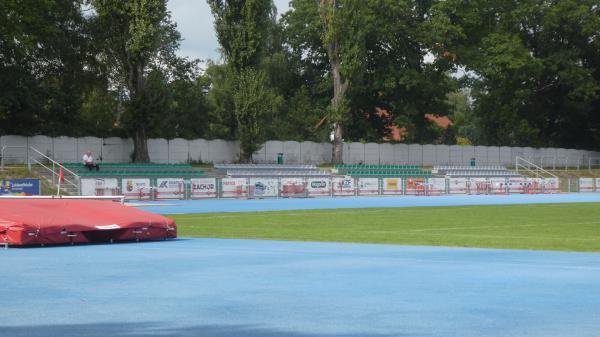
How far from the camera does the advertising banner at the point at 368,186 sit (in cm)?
5209

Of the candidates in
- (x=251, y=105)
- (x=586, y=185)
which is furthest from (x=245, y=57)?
(x=586, y=185)

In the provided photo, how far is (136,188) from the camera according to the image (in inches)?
1698

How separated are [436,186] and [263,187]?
39.1 feet

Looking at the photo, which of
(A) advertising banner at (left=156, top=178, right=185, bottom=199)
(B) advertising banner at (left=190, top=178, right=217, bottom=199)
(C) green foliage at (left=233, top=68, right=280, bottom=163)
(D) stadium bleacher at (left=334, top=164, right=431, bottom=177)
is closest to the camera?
(A) advertising banner at (left=156, top=178, right=185, bottom=199)

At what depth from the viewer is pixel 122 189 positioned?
139ft

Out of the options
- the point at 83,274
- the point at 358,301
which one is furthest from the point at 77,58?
the point at 358,301

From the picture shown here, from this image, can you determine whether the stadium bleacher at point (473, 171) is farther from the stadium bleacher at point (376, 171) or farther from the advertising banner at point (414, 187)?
the advertising banner at point (414, 187)

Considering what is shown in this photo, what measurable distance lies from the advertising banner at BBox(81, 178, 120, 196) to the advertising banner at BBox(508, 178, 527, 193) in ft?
88.6

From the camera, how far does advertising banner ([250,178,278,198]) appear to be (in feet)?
158

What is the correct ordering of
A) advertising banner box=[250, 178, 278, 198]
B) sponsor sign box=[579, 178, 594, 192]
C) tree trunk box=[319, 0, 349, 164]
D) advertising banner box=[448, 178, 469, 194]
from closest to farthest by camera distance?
advertising banner box=[250, 178, 278, 198] < advertising banner box=[448, 178, 469, 194] < sponsor sign box=[579, 178, 594, 192] < tree trunk box=[319, 0, 349, 164]

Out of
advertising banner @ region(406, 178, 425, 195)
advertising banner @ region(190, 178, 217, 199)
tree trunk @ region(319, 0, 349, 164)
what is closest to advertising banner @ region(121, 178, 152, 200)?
advertising banner @ region(190, 178, 217, 199)

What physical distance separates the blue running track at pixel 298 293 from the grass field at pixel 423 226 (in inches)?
151

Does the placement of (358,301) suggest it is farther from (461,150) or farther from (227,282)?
(461,150)

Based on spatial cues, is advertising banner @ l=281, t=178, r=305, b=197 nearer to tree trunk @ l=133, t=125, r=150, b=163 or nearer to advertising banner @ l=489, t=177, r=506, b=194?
tree trunk @ l=133, t=125, r=150, b=163
